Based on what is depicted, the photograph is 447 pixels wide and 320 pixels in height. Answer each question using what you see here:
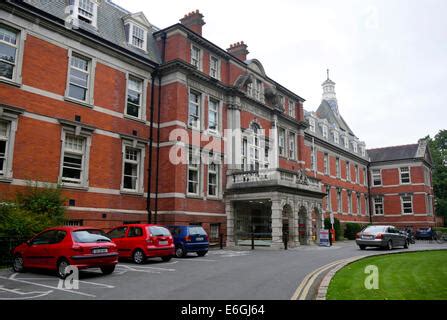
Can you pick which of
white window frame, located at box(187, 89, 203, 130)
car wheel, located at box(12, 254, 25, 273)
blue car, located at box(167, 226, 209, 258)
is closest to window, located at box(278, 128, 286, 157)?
white window frame, located at box(187, 89, 203, 130)

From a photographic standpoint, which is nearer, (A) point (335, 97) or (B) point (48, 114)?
(B) point (48, 114)

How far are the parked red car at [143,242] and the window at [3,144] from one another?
560 cm

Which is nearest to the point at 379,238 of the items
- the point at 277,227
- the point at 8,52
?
the point at 277,227

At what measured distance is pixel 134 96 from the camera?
2334 centimetres

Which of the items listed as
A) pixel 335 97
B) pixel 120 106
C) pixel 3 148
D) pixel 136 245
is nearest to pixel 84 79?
pixel 120 106

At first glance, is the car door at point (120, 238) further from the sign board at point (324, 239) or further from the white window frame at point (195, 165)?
the sign board at point (324, 239)

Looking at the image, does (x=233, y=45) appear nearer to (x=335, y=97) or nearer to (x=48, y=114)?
(x=48, y=114)

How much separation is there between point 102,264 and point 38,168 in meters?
8.08

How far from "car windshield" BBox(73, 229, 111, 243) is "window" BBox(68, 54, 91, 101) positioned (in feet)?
32.6

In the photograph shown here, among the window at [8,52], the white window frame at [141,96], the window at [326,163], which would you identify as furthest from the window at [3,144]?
the window at [326,163]

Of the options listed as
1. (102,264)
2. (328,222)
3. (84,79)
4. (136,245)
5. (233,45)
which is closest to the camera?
(102,264)

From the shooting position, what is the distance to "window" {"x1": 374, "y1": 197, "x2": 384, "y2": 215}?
5616 cm

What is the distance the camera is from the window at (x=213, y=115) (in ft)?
87.3
